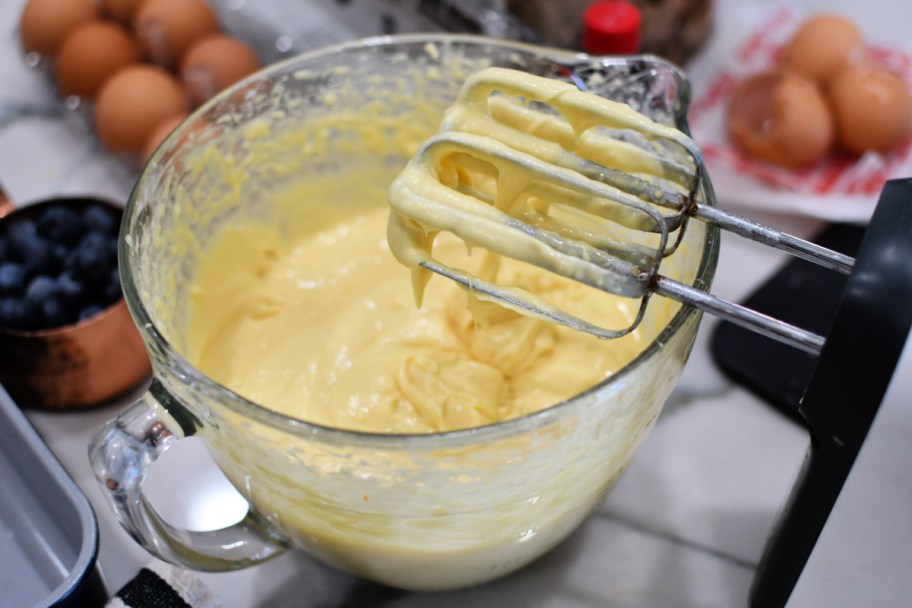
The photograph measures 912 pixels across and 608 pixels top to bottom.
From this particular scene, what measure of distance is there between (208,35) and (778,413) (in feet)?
2.97

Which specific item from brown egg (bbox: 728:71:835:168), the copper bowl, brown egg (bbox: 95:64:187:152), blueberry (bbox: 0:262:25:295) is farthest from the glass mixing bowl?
brown egg (bbox: 728:71:835:168)

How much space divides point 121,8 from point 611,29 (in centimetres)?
74

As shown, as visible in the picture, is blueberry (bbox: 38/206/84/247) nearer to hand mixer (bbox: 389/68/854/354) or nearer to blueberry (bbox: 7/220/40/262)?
blueberry (bbox: 7/220/40/262)

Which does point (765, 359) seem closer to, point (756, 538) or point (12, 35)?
point (756, 538)

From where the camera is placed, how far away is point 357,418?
2.24ft

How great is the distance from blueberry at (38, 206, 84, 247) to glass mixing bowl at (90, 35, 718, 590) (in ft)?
0.62

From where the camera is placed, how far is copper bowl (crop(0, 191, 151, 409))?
0.78 m

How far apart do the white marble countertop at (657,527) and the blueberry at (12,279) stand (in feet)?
0.42

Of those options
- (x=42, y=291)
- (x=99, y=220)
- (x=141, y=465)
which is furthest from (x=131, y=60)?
(x=141, y=465)

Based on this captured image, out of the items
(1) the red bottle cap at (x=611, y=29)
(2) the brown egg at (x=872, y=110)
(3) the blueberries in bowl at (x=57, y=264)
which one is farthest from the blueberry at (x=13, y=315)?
(2) the brown egg at (x=872, y=110)

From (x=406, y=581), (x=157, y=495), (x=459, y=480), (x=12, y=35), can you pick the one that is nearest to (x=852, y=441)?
(x=459, y=480)

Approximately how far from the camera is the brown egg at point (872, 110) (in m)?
1.06

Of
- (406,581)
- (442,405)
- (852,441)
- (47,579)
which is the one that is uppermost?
(852,441)

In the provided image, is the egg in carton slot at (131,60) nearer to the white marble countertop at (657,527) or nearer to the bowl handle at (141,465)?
the white marble countertop at (657,527)
